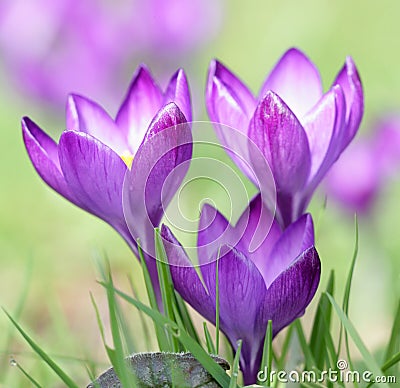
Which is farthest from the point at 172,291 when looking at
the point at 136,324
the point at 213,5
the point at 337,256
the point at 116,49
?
the point at 213,5

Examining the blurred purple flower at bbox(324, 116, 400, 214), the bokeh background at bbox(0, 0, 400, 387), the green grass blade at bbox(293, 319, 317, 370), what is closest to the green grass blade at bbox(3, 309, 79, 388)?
the green grass blade at bbox(293, 319, 317, 370)

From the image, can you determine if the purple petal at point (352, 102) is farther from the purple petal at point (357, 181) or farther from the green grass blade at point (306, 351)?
the purple petal at point (357, 181)

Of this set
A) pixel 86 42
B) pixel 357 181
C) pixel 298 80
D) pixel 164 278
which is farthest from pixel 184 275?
pixel 86 42

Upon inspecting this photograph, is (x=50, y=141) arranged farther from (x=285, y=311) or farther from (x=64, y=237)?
(x=64, y=237)

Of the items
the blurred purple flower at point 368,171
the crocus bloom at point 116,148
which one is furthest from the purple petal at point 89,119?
the blurred purple flower at point 368,171

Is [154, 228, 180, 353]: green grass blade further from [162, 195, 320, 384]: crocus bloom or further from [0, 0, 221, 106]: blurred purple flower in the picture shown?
[0, 0, 221, 106]: blurred purple flower

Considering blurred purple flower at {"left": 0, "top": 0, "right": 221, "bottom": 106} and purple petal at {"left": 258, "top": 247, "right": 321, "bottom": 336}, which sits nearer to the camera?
purple petal at {"left": 258, "top": 247, "right": 321, "bottom": 336}
